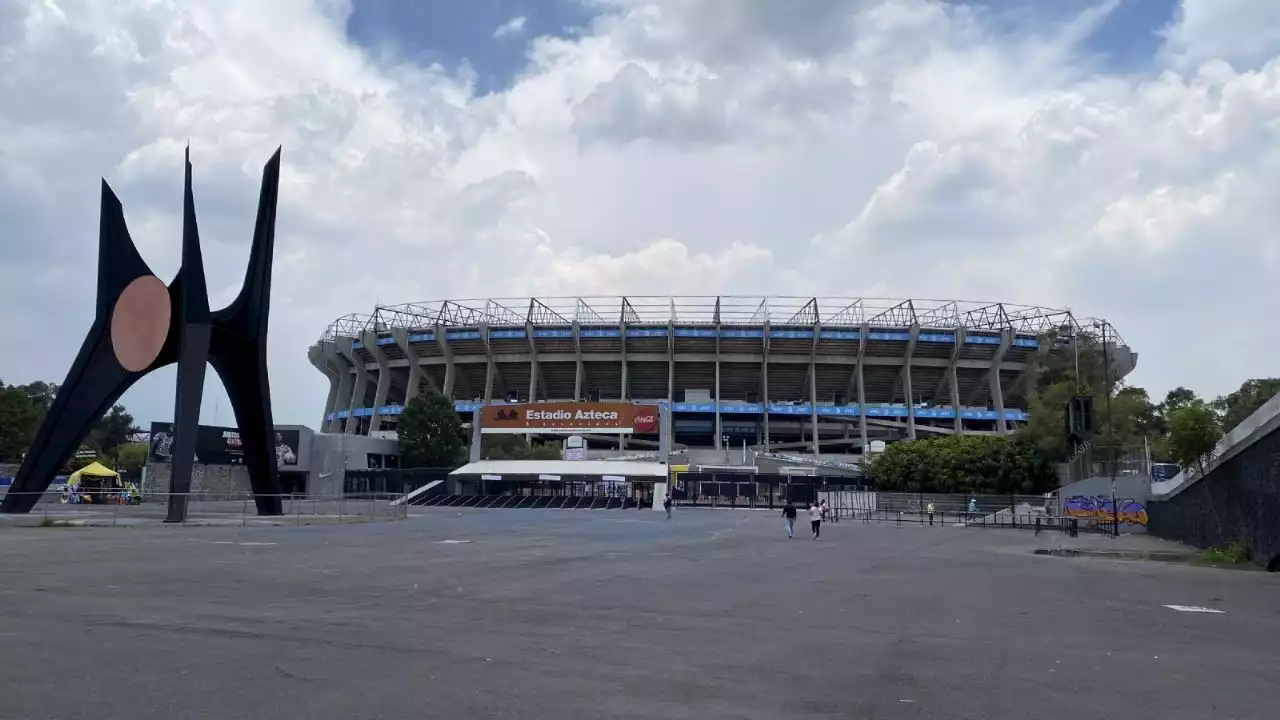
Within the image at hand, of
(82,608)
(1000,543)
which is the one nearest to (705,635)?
(82,608)

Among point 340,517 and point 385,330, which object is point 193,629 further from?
point 385,330

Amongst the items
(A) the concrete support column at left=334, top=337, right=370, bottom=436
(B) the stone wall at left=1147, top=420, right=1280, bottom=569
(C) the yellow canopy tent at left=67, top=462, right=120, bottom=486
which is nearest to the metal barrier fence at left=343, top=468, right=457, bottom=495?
(C) the yellow canopy tent at left=67, top=462, right=120, bottom=486

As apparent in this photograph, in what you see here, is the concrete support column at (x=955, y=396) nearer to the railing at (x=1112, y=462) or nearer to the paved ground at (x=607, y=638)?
the railing at (x=1112, y=462)

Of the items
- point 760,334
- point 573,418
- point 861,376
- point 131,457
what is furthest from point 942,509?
point 131,457

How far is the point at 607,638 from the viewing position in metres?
9.49

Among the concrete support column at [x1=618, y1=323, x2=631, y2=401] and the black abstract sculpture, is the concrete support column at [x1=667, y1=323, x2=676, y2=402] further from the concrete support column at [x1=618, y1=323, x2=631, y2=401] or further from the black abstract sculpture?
the black abstract sculpture

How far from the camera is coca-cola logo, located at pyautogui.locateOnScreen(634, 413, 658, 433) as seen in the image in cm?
6153

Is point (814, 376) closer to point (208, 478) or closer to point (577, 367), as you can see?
point (577, 367)

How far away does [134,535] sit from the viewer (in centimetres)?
2447

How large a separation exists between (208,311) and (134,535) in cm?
1136

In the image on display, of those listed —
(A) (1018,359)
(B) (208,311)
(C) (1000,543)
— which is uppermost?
(A) (1018,359)

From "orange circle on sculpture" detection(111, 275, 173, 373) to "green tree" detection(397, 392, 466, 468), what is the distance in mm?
45608

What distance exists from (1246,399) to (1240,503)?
51.5 metres

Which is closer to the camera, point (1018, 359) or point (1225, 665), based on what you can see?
point (1225, 665)
